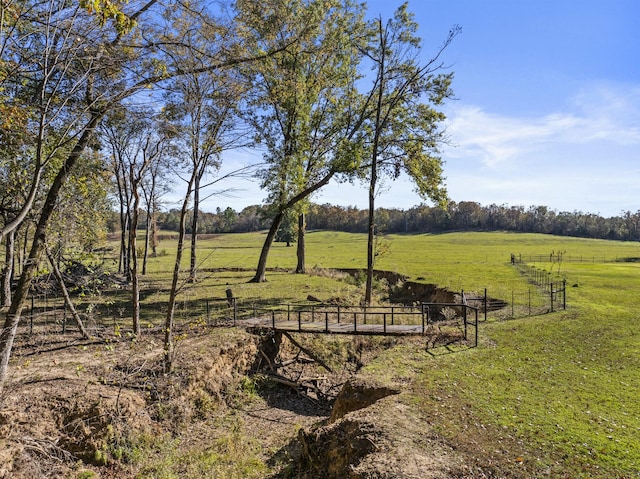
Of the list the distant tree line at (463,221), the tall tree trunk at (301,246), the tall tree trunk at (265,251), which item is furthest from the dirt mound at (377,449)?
the distant tree line at (463,221)

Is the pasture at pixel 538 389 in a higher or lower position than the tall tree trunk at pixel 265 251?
lower

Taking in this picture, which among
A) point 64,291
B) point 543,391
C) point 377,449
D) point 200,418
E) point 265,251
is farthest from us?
point 265,251

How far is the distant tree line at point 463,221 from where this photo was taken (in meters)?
133

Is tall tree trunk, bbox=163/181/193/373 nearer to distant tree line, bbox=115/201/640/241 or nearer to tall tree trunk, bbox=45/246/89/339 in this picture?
tall tree trunk, bbox=45/246/89/339

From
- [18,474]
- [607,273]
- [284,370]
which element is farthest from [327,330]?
[607,273]

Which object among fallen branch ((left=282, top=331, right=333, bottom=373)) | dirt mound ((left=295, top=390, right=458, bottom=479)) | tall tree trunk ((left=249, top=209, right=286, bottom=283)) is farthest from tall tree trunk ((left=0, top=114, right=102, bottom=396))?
tall tree trunk ((left=249, top=209, right=286, bottom=283))

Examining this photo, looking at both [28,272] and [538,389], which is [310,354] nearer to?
[538,389]

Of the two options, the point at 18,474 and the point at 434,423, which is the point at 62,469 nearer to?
the point at 18,474

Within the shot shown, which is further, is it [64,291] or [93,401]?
[64,291]

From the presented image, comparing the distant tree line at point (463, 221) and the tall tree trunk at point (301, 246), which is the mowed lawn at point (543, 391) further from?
the distant tree line at point (463, 221)

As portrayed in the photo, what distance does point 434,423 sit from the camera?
1030 cm

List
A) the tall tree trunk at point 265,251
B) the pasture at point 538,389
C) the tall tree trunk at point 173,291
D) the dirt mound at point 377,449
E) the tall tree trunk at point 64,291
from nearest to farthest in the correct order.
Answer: the dirt mound at point 377,449, the pasture at point 538,389, the tall tree trunk at point 173,291, the tall tree trunk at point 64,291, the tall tree trunk at point 265,251

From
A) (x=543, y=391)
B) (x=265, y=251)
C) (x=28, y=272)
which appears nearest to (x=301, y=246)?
(x=265, y=251)

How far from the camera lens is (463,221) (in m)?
148
